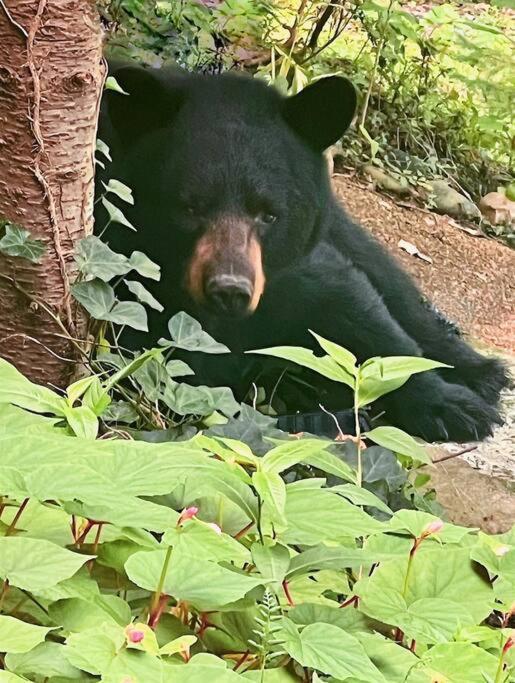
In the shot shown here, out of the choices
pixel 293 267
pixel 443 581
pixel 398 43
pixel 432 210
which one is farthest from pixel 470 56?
pixel 443 581

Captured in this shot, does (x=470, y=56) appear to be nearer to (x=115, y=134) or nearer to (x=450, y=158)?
(x=450, y=158)

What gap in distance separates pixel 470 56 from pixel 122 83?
1.46 metres

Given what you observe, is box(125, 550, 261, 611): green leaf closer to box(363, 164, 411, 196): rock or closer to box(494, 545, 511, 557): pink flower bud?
box(494, 545, 511, 557): pink flower bud

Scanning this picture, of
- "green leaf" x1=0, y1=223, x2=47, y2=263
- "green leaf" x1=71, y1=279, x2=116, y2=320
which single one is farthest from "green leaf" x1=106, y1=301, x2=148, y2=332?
"green leaf" x1=0, y1=223, x2=47, y2=263

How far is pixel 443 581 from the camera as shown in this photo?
0.98 metres

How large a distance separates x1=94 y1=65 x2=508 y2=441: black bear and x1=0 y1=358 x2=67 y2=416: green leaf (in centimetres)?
127

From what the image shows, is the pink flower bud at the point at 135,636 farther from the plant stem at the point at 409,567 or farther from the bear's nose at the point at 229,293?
the bear's nose at the point at 229,293

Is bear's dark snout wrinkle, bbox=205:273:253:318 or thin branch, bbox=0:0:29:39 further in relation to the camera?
bear's dark snout wrinkle, bbox=205:273:253:318

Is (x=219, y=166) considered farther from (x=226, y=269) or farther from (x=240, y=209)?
(x=226, y=269)

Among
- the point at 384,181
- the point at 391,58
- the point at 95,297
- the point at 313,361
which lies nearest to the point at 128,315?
the point at 95,297

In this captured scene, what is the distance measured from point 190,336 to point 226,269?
19.4 inches

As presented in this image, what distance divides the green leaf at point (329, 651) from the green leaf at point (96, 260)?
3.40ft

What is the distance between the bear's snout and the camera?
7.67 ft

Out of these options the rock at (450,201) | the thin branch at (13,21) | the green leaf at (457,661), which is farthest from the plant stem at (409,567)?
the rock at (450,201)
